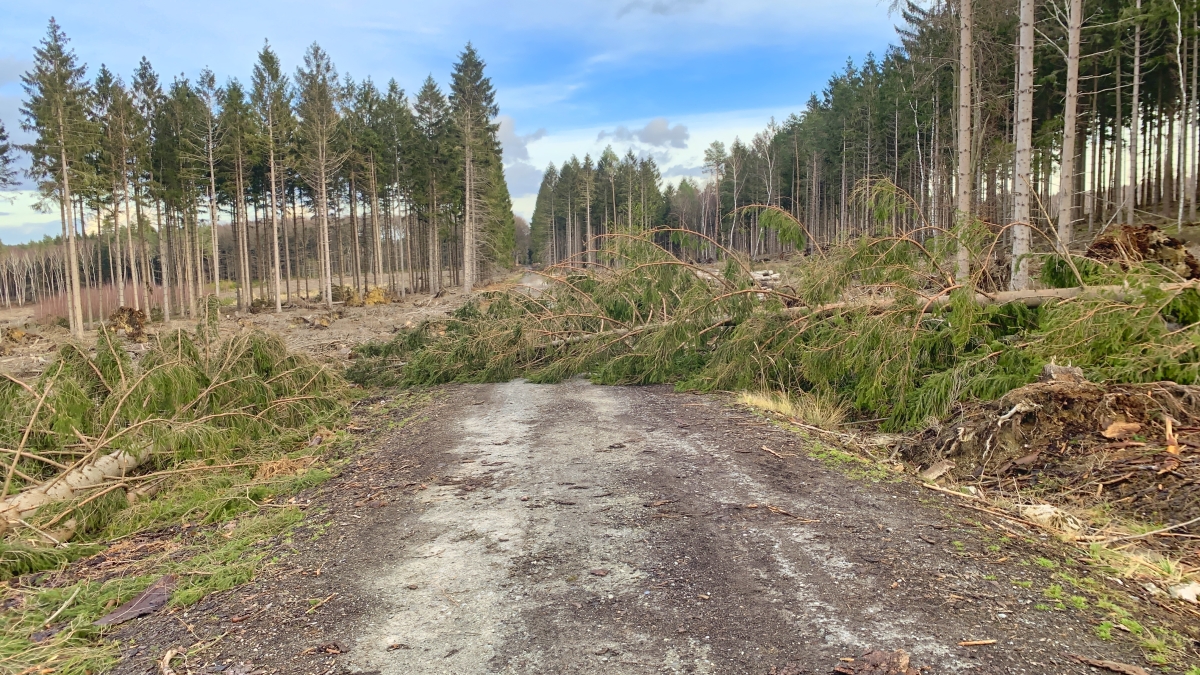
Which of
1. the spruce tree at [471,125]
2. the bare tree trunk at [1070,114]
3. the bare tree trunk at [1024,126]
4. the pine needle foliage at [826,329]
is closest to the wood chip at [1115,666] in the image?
the pine needle foliage at [826,329]

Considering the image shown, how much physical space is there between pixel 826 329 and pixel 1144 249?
10.7 feet

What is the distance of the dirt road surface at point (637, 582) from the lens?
2.51m

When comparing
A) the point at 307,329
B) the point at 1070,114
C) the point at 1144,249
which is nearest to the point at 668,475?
the point at 1144,249

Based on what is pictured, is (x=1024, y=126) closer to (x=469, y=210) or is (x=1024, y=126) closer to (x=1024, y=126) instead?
(x=1024, y=126)

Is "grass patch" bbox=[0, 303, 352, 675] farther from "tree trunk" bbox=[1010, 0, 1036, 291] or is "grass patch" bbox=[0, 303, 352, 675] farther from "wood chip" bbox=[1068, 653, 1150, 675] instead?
"tree trunk" bbox=[1010, 0, 1036, 291]

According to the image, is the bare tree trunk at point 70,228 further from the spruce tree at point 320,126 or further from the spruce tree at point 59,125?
the spruce tree at point 320,126

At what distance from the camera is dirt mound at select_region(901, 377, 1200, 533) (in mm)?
3869

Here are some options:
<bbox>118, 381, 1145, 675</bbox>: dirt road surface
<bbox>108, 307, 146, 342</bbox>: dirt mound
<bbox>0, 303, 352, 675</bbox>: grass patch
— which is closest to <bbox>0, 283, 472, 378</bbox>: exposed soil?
<bbox>108, 307, 146, 342</bbox>: dirt mound

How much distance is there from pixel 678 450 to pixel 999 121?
27.8 metres

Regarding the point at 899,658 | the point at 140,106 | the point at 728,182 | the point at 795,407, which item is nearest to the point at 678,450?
the point at 795,407

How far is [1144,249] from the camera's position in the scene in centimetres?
655

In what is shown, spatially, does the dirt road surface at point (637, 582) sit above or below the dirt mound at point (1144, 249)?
below

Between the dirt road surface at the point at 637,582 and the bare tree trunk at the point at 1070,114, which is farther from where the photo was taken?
the bare tree trunk at the point at 1070,114

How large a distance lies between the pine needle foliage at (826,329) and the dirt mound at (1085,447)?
52 cm
